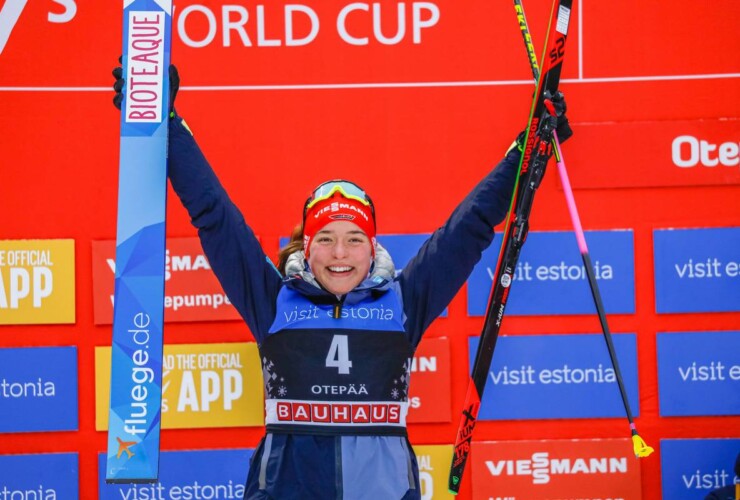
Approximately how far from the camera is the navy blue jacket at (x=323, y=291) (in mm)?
2217

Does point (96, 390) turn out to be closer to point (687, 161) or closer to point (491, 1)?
point (491, 1)

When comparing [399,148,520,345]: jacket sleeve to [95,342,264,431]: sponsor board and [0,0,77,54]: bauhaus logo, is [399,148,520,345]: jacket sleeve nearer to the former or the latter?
[95,342,264,431]: sponsor board

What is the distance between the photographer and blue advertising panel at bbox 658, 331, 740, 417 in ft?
10.4

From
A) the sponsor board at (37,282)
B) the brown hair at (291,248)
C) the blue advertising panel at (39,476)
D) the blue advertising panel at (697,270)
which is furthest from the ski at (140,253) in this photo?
the blue advertising panel at (697,270)

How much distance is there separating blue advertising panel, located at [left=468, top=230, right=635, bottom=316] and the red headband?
84 cm

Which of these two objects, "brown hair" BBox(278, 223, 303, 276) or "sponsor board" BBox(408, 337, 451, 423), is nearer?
"brown hair" BBox(278, 223, 303, 276)

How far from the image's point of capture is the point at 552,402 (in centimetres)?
317

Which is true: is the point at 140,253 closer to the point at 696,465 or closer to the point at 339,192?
the point at 339,192

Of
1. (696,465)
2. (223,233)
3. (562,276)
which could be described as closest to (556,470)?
(696,465)

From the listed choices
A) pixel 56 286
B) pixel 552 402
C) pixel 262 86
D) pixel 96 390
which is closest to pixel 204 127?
pixel 262 86

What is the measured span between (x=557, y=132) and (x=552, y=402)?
992mm

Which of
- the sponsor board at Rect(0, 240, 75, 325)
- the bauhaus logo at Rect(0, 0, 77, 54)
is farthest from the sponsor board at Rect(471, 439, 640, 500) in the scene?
the bauhaus logo at Rect(0, 0, 77, 54)

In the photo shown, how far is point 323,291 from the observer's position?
233 cm

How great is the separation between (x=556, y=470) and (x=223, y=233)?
1.50 m
